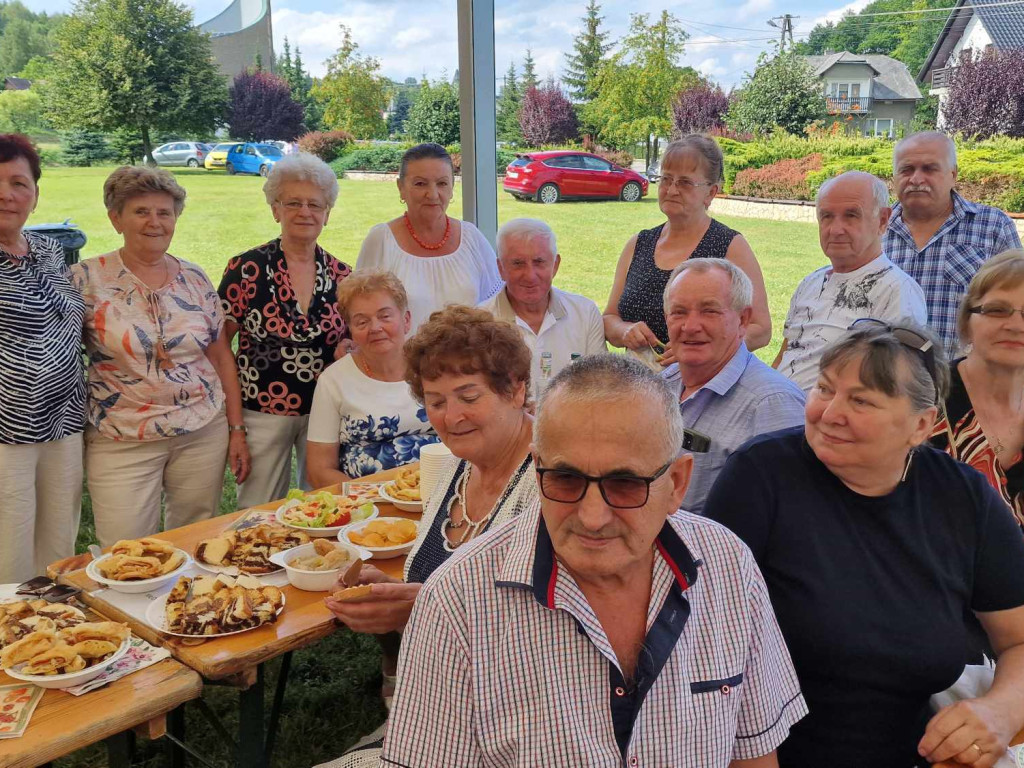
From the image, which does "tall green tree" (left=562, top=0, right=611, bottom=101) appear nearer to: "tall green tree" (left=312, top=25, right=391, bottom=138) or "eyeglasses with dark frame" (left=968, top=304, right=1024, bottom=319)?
"tall green tree" (left=312, top=25, right=391, bottom=138)

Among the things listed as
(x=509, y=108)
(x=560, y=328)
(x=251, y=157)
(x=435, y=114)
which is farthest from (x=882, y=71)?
(x=251, y=157)

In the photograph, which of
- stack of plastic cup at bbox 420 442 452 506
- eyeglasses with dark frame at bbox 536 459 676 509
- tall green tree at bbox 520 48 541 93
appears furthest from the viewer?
tall green tree at bbox 520 48 541 93

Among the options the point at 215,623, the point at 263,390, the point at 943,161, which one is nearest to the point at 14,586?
the point at 215,623

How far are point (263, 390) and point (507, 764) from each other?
2.50 meters

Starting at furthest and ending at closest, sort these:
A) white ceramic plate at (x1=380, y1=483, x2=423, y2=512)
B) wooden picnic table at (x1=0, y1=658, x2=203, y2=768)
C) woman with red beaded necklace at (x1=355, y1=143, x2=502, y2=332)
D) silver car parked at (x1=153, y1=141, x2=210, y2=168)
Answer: silver car parked at (x1=153, y1=141, x2=210, y2=168), woman with red beaded necklace at (x1=355, y1=143, x2=502, y2=332), white ceramic plate at (x1=380, y1=483, x2=423, y2=512), wooden picnic table at (x1=0, y1=658, x2=203, y2=768)

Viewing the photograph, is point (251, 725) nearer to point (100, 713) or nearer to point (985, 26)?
point (100, 713)

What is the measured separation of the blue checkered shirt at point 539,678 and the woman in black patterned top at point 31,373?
232cm

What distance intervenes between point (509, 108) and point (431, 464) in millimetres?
4107

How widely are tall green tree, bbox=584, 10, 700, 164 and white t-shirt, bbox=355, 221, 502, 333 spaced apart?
253 cm

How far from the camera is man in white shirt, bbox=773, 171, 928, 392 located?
3.06 metres

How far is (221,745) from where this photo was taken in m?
2.90

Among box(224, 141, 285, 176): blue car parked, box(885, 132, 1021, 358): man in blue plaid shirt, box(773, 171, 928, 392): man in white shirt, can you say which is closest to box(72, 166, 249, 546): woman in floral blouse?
box(773, 171, 928, 392): man in white shirt

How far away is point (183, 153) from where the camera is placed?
679cm

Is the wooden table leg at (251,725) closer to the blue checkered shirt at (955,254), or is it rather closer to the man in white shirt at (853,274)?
the man in white shirt at (853,274)
